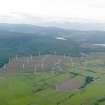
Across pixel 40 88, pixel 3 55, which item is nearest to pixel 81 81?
pixel 40 88

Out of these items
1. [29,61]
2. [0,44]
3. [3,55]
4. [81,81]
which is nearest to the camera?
[81,81]

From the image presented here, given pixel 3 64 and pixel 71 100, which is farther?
pixel 3 64

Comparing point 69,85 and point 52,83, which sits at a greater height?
point 52,83

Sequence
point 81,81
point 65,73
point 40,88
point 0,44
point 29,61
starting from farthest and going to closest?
point 0,44 < point 29,61 < point 65,73 < point 81,81 < point 40,88

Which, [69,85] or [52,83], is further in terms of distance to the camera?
[52,83]

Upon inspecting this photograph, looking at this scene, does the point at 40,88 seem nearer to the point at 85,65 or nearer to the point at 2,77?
the point at 2,77

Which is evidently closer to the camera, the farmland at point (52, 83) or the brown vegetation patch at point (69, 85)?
the farmland at point (52, 83)

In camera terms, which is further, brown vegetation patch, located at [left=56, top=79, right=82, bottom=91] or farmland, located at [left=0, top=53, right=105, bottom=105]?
brown vegetation patch, located at [left=56, top=79, right=82, bottom=91]

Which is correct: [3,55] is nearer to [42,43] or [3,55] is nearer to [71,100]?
[42,43]
